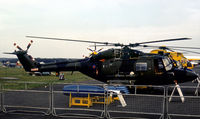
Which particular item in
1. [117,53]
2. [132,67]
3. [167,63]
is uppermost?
→ [117,53]

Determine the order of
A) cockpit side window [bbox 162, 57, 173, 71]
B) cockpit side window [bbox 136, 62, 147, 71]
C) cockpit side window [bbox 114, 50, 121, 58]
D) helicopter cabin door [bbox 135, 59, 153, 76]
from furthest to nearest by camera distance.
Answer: cockpit side window [bbox 114, 50, 121, 58]
cockpit side window [bbox 136, 62, 147, 71]
helicopter cabin door [bbox 135, 59, 153, 76]
cockpit side window [bbox 162, 57, 173, 71]

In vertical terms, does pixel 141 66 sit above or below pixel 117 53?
below

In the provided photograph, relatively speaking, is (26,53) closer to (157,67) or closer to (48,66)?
(48,66)

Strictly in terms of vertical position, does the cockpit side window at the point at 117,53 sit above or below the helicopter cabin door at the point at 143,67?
above

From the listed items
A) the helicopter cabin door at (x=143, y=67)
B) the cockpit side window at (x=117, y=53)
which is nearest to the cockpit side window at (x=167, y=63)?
the helicopter cabin door at (x=143, y=67)

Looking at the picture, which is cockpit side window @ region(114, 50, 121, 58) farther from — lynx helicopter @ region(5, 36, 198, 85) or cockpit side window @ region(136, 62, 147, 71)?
cockpit side window @ region(136, 62, 147, 71)

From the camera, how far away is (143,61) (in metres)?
14.9

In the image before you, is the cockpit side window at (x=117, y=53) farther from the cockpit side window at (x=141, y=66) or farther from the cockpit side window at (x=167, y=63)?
the cockpit side window at (x=167, y=63)

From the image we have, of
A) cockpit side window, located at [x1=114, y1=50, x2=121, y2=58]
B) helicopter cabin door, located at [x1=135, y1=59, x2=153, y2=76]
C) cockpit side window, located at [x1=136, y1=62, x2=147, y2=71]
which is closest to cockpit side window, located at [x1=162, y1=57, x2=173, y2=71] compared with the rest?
helicopter cabin door, located at [x1=135, y1=59, x2=153, y2=76]

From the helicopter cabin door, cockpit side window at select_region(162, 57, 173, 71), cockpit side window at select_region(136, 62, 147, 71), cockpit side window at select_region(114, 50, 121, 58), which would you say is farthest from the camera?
cockpit side window at select_region(114, 50, 121, 58)

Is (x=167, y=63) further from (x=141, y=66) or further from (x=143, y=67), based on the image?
(x=141, y=66)

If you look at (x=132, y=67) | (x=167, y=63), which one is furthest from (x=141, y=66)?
(x=167, y=63)

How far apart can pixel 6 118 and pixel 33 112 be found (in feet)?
4.63

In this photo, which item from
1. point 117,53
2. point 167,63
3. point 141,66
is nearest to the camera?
point 167,63
